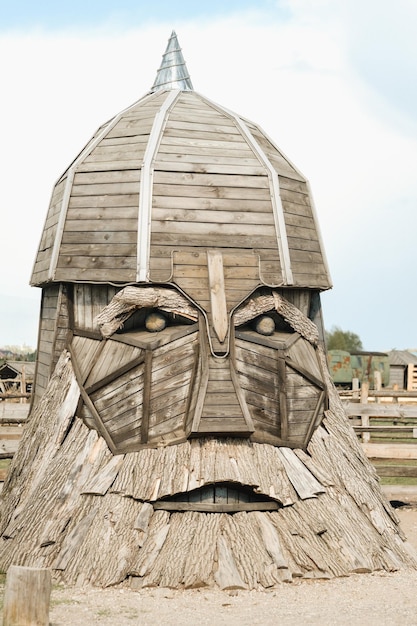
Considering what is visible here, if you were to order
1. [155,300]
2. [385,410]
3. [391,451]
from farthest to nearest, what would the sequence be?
[385,410] → [391,451] → [155,300]

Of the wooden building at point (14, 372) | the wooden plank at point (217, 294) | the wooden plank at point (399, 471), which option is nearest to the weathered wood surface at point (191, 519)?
the wooden plank at point (217, 294)

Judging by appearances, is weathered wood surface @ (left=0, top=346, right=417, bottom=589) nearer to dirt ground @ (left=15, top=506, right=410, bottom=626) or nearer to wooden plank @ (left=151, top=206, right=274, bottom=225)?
dirt ground @ (left=15, top=506, right=410, bottom=626)

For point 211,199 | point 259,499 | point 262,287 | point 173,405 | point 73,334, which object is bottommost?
point 259,499

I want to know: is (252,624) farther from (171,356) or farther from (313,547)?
(171,356)

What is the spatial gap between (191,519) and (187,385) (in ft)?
5.42

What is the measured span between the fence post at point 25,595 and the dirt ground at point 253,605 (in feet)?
2.36

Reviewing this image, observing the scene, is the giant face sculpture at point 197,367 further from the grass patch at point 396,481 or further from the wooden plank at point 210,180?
the grass patch at point 396,481

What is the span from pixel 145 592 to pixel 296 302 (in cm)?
467

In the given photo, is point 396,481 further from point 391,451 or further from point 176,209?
point 176,209

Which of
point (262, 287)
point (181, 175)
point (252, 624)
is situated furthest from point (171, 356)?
point (252, 624)

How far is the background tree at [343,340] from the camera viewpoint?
205 ft

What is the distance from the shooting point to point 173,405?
10.7 meters

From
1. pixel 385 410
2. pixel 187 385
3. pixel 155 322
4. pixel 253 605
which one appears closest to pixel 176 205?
pixel 155 322

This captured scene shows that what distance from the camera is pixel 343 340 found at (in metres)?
63.6
